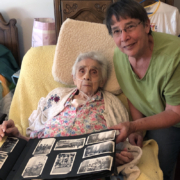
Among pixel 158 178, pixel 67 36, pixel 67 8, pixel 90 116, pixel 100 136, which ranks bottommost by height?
pixel 158 178

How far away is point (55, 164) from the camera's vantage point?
81 centimetres

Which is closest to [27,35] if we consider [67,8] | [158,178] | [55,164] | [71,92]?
[67,8]

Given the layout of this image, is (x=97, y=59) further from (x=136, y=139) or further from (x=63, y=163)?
(x=63, y=163)

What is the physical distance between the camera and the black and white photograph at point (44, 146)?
34.8 inches

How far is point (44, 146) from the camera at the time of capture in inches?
35.9

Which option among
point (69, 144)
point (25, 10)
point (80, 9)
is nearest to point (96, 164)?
point (69, 144)

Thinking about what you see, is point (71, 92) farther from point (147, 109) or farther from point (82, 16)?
point (82, 16)

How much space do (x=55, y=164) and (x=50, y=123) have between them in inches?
18.4

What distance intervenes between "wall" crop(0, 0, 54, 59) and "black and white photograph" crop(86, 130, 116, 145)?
163 centimetres

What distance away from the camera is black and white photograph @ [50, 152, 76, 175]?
2.53ft

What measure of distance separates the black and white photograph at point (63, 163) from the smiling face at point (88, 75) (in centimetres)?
53

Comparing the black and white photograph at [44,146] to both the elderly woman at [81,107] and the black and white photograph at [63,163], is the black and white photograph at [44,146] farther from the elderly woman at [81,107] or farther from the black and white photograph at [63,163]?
the elderly woman at [81,107]

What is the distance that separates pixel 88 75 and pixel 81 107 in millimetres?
213

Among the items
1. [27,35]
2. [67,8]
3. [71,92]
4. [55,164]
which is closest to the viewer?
[55,164]
